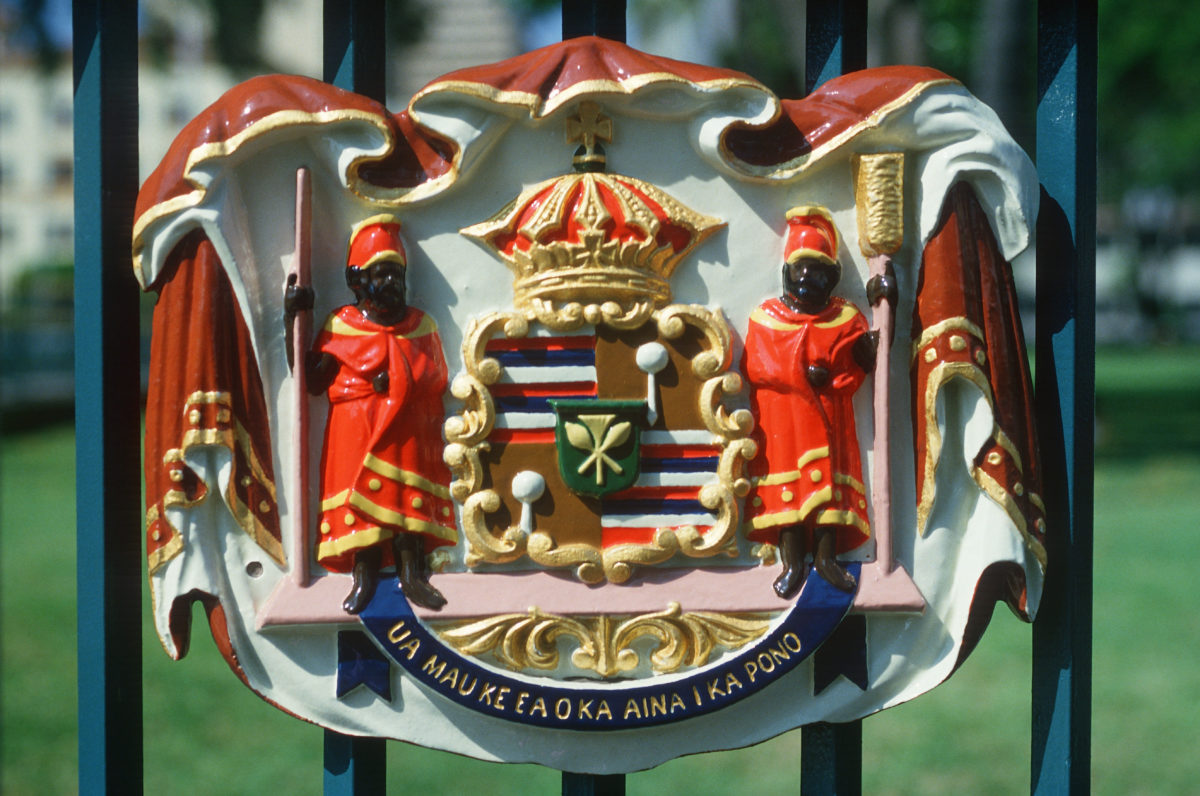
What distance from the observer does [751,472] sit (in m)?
2.24

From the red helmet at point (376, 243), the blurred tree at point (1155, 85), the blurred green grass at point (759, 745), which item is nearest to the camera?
the red helmet at point (376, 243)

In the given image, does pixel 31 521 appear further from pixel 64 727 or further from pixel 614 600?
pixel 614 600

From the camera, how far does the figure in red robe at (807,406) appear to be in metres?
2.20

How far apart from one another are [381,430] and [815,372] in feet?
2.49

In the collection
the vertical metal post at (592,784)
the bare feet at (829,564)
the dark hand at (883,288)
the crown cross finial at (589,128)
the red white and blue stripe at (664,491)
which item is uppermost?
the crown cross finial at (589,128)

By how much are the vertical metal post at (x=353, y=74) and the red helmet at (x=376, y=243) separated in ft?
1.06

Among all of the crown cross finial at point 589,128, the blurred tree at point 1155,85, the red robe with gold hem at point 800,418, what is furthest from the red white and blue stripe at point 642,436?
the blurred tree at point 1155,85

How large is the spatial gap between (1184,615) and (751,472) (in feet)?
19.4

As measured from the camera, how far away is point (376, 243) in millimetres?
2176

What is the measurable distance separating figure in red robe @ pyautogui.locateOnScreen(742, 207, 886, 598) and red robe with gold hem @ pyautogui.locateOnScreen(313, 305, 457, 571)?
0.56 m

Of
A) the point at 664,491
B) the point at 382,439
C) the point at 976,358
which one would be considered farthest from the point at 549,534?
the point at 976,358

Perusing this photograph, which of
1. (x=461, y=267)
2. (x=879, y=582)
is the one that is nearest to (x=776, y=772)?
(x=879, y=582)

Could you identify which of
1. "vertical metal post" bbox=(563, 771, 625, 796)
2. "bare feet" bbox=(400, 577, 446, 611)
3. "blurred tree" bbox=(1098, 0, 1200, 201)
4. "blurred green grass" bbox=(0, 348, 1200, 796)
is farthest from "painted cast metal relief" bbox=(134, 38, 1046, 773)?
"blurred tree" bbox=(1098, 0, 1200, 201)

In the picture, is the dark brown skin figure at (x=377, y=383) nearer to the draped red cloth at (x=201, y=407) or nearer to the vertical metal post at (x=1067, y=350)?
the draped red cloth at (x=201, y=407)
